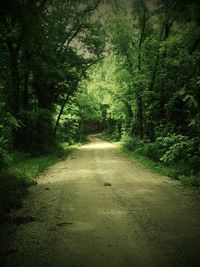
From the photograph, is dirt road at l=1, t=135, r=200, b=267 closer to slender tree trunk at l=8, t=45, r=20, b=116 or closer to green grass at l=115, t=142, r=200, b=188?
green grass at l=115, t=142, r=200, b=188

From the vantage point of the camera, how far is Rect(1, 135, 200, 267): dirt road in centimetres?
523

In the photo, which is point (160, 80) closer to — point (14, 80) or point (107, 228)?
point (14, 80)

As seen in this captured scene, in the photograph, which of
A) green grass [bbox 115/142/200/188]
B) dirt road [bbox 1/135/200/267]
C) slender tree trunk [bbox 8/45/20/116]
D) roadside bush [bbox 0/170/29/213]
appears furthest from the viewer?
slender tree trunk [bbox 8/45/20/116]

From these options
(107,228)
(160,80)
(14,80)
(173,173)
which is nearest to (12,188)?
(107,228)

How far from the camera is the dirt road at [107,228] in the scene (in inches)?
206

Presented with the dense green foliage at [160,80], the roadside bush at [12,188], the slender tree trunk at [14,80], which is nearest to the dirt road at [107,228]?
the roadside bush at [12,188]

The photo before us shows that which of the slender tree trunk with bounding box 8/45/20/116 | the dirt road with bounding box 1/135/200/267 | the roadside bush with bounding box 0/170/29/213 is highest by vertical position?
the slender tree trunk with bounding box 8/45/20/116

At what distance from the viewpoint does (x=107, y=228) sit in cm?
674

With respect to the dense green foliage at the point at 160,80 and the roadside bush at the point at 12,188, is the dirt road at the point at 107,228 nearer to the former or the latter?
the roadside bush at the point at 12,188

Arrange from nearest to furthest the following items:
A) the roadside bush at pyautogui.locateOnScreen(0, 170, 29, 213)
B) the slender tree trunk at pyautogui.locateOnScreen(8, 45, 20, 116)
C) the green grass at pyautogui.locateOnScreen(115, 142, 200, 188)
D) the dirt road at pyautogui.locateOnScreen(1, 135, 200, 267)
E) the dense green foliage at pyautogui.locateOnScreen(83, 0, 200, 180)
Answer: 1. the dirt road at pyautogui.locateOnScreen(1, 135, 200, 267)
2. the roadside bush at pyautogui.locateOnScreen(0, 170, 29, 213)
3. the green grass at pyautogui.locateOnScreen(115, 142, 200, 188)
4. the dense green foliage at pyautogui.locateOnScreen(83, 0, 200, 180)
5. the slender tree trunk at pyautogui.locateOnScreen(8, 45, 20, 116)

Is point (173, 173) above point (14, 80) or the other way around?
the other way around

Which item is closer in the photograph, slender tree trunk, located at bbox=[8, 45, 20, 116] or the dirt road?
the dirt road

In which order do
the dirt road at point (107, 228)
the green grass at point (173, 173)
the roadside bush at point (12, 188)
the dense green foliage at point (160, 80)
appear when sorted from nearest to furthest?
the dirt road at point (107, 228), the roadside bush at point (12, 188), the green grass at point (173, 173), the dense green foliage at point (160, 80)

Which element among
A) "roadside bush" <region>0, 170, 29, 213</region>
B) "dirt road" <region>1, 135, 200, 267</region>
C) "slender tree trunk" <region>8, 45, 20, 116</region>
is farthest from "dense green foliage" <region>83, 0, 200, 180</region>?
"slender tree trunk" <region>8, 45, 20, 116</region>
